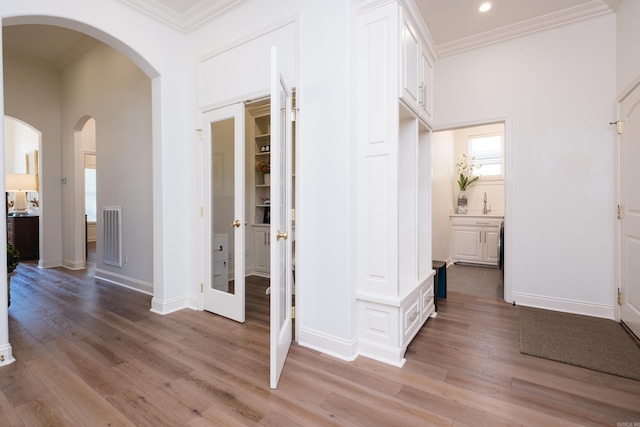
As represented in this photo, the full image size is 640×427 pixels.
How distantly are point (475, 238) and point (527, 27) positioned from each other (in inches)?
134

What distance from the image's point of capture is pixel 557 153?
3.14 meters

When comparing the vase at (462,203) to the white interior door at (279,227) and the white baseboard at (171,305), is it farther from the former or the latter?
the white baseboard at (171,305)

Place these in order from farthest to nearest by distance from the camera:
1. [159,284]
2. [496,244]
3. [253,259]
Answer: [496,244] < [253,259] < [159,284]

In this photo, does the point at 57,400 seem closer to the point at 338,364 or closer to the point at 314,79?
the point at 338,364

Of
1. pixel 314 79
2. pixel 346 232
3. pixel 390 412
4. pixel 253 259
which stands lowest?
pixel 390 412

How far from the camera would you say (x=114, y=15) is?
2.73 metres

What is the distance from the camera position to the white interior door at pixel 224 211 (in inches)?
112

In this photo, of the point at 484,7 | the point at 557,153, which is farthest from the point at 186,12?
the point at 557,153

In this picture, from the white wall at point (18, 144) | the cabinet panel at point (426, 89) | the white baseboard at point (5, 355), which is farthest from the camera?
the white wall at point (18, 144)

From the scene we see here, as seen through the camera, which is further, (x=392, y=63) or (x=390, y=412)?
(x=392, y=63)

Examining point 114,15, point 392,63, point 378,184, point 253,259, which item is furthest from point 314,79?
point 253,259

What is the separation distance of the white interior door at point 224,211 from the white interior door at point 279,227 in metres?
0.69

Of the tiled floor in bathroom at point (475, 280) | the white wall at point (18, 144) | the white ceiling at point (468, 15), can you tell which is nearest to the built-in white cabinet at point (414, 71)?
the white ceiling at point (468, 15)

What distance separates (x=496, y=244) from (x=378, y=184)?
4.16 meters
